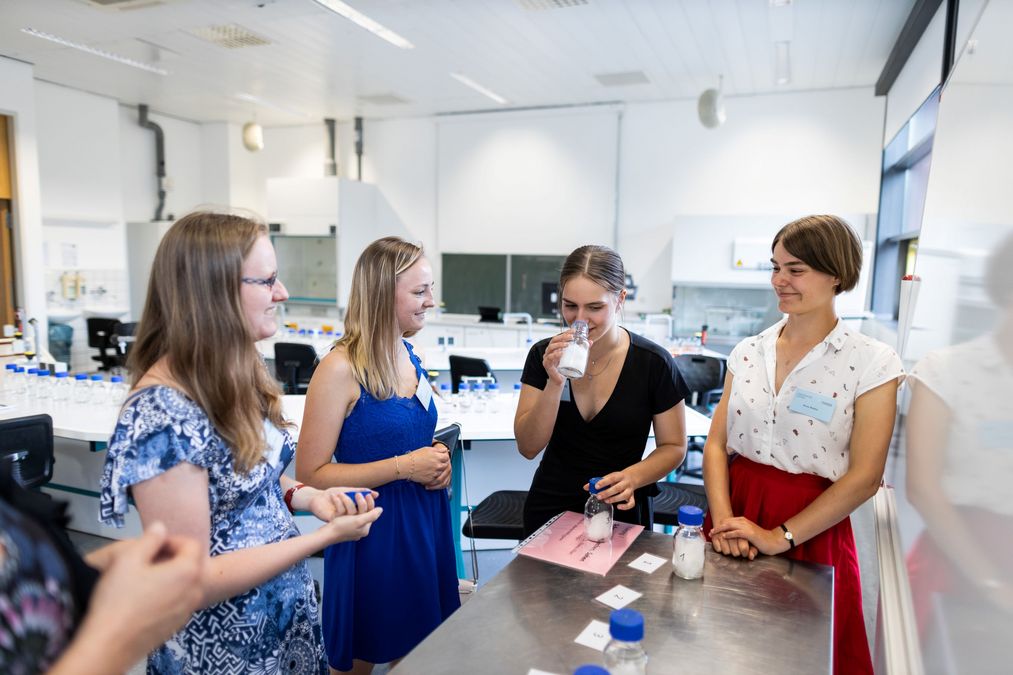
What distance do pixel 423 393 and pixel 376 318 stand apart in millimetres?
259

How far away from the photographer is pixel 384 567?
1652 millimetres

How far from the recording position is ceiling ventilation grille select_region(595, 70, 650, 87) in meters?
6.31

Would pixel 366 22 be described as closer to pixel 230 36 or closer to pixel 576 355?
pixel 230 36

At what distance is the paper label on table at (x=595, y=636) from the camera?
1112 millimetres

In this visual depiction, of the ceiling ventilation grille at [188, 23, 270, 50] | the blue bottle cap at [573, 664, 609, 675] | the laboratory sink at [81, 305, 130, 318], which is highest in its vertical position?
the ceiling ventilation grille at [188, 23, 270, 50]

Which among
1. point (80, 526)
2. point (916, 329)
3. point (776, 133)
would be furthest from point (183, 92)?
point (916, 329)

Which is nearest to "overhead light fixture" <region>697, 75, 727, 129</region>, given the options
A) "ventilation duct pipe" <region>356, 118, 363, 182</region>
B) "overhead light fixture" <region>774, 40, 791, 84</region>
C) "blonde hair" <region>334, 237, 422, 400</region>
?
"overhead light fixture" <region>774, 40, 791, 84</region>

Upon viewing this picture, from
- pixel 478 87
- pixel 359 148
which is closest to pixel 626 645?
pixel 478 87

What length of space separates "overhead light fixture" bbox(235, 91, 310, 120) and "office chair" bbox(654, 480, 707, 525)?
686cm

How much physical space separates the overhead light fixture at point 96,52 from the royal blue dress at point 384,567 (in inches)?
228

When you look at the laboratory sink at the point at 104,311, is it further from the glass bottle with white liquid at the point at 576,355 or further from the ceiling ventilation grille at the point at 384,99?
the glass bottle with white liquid at the point at 576,355

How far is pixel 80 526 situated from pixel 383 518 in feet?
9.73

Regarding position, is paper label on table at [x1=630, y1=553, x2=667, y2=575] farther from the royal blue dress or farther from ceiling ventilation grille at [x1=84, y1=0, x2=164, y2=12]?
ceiling ventilation grille at [x1=84, y1=0, x2=164, y2=12]

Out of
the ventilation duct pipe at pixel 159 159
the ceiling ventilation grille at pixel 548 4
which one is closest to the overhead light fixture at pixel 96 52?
the ventilation duct pipe at pixel 159 159
